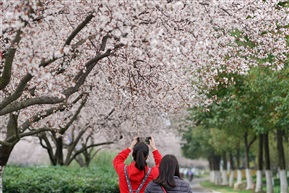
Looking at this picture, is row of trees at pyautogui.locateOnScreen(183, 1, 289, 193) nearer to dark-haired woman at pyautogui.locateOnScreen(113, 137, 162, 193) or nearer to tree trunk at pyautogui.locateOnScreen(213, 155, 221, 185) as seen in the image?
dark-haired woman at pyautogui.locateOnScreen(113, 137, 162, 193)

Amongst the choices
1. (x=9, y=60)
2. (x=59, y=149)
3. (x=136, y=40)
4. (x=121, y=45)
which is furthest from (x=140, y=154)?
(x=59, y=149)

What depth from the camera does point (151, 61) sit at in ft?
32.4

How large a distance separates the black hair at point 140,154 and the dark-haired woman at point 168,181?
3.72 feet

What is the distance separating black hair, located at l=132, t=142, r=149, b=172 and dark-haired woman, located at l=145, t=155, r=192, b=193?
113 centimetres

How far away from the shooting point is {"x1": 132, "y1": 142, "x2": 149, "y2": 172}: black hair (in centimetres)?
772

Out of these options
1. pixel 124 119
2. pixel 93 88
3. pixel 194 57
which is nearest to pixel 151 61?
pixel 194 57

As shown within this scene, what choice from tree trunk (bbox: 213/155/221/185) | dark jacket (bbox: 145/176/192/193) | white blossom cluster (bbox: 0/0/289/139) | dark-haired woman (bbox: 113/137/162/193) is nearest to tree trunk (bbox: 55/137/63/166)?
white blossom cluster (bbox: 0/0/289/139)

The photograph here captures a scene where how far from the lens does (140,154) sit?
7.72 m

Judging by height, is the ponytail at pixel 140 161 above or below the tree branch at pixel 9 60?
below

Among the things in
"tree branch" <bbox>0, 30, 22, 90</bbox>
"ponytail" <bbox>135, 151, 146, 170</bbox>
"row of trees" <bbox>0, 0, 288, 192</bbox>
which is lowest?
"ponytail" <bbox>135, 151, 146, 170</bbox>

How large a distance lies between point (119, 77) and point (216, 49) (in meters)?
Answer: 1.96

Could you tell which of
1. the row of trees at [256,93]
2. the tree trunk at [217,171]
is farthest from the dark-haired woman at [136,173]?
the tree trunk at [217,171]

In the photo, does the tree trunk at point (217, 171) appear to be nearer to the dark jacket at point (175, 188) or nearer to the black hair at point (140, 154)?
the black hair at point (140, 154)

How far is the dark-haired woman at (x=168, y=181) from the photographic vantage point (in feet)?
21.4
